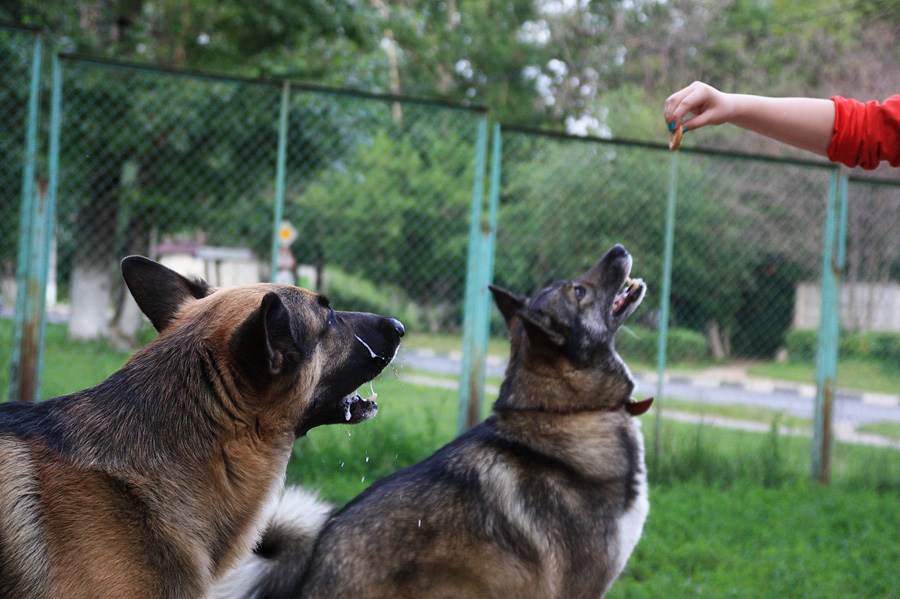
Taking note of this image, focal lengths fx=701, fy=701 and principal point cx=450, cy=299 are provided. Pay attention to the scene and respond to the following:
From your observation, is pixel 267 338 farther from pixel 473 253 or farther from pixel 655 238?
pixel 655 238

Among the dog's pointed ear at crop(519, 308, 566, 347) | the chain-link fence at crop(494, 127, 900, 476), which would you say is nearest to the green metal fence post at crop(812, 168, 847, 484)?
the chain-link fence at crop(494, 127, 900, 476)

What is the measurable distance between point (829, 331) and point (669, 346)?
1.82 m

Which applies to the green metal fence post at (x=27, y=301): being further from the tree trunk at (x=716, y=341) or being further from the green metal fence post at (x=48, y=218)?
the tree trunk at (x=716, y=341)

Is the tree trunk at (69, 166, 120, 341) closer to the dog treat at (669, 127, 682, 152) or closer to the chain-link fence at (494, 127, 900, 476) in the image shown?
the chain-link fence at (494, 127, 900, 476)

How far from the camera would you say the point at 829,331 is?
6.50 meters

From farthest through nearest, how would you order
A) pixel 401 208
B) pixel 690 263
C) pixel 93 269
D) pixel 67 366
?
pixel 93 269, pixel 401 208, pixel 690 263, pixel 67 366

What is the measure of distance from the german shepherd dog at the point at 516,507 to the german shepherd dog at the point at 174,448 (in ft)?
2.18

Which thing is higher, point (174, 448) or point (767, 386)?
point (174, 448)

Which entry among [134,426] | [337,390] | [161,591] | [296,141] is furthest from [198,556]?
[296,141]

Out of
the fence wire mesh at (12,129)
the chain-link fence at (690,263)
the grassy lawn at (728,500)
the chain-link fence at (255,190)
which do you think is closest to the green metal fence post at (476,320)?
the grassy lawn at (728,500)

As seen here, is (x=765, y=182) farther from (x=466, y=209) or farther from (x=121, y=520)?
(x=121, y=520)

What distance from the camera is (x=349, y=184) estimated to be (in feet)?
40.5

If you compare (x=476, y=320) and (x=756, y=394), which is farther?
(x=756, y=394)

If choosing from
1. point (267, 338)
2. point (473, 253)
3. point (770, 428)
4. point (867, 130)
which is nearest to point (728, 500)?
point (770, 428)
